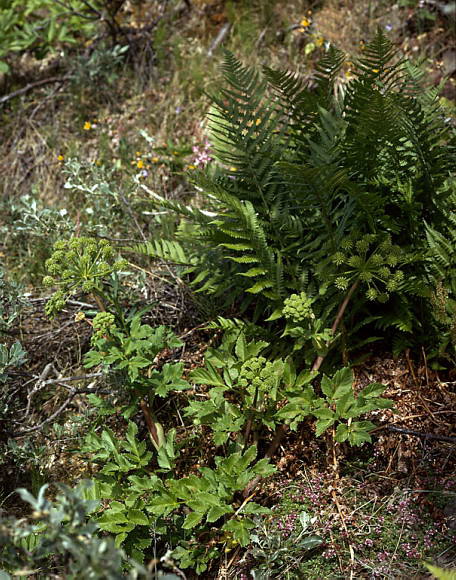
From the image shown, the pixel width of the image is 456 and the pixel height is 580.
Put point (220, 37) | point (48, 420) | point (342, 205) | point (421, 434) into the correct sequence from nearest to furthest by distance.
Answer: point (421, 434) → point (48, 420) → point (342, 205) → point (220, 37)

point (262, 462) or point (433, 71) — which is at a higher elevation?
point (433, 71)

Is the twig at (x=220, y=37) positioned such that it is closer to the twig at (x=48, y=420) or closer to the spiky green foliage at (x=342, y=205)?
the spiky green foliage at (x=342, y=205)

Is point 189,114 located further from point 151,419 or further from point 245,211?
point 151,419

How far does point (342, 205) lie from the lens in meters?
2.93

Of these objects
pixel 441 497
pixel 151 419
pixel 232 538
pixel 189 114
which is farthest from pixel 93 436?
pixel 189 114

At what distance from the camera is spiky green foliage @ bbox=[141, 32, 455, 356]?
2.53m

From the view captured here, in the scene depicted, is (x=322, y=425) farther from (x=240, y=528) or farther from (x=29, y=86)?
(x=29, y=86)

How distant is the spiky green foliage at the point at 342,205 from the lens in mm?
2527

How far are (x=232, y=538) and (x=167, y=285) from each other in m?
1.54

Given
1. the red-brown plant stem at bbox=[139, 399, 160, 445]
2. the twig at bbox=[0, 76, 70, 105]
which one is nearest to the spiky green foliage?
the red-brown plant stem at bbox=[139, 399, 160, 445]

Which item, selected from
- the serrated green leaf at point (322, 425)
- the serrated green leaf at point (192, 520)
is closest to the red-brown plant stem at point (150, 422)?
the serrated green leaf at point (192, 520)

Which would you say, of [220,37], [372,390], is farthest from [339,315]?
[220,37]

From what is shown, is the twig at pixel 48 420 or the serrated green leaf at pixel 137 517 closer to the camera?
the serrated green leaf at pixel 137 517

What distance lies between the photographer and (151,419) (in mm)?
2656
